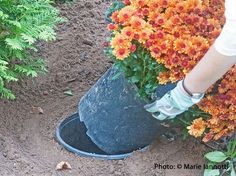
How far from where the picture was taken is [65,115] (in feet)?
10.5

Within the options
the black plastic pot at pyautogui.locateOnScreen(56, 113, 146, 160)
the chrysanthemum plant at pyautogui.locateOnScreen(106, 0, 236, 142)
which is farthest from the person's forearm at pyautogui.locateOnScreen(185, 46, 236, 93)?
the black plastic pot at pyautogui.locateOnScreen(56, 113, 146, 160)

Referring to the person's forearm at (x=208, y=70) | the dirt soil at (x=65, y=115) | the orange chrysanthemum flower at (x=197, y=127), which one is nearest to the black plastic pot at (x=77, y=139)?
the dirt soil at (x=65, y=115)

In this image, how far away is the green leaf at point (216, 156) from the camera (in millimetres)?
2713

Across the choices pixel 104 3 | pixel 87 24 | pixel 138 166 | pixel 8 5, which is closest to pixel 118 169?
pixel 138 166

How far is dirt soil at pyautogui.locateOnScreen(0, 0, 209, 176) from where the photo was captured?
2.82m

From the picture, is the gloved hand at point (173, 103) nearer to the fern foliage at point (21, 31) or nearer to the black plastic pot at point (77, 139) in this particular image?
the black plastic pot at point (77, 139)

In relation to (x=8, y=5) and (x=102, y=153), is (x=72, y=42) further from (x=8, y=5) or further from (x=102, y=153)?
(x=102, y=153)

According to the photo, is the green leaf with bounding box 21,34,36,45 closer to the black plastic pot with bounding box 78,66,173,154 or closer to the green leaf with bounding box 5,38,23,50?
the green leaf with bounding box 5,38,23,50

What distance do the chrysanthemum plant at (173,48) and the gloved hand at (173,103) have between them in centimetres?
7

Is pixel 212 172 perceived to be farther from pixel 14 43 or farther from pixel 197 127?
pixel 14 43

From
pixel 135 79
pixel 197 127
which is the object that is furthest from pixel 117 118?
pixel 197 127

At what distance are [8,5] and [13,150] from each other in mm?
782

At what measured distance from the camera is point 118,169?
2830 mm

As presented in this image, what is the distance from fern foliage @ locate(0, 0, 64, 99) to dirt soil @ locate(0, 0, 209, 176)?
0.67 ft
